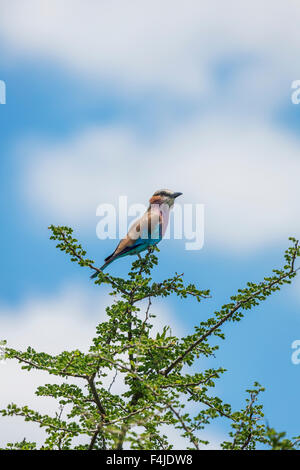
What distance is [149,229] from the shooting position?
1016 cm

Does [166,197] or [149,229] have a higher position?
[166,197]

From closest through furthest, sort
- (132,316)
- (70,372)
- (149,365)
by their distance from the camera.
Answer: (70,372) < (149,365) < (132,316)

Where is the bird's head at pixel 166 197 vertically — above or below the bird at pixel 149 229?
above

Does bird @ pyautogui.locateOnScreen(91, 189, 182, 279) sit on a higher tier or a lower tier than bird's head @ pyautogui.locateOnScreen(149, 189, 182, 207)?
lower

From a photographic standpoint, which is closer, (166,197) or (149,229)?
(149,229)

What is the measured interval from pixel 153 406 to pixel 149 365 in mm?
1349

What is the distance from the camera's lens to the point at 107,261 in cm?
1008

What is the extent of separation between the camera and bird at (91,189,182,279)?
10008mm

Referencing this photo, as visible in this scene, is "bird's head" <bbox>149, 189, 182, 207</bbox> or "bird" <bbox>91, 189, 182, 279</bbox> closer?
"bird" <bbox>91, 189, 182, 279</bbox>

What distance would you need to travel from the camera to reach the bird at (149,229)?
32.8 ft
